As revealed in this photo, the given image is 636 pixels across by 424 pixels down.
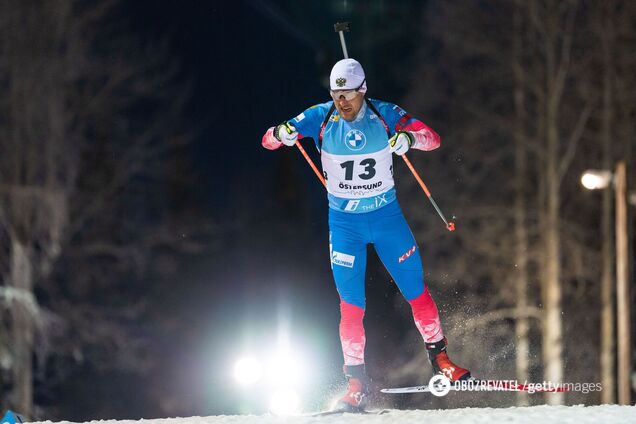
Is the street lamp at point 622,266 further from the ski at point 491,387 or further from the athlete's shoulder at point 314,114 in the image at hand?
the athlete's shoulder at point 314,114

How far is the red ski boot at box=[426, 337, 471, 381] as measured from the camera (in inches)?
279

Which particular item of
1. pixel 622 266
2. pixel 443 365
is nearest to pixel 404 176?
pixel 622 266

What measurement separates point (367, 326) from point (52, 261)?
230 inches

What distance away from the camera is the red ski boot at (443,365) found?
708cm

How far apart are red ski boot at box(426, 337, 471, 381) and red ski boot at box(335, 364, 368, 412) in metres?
0.56

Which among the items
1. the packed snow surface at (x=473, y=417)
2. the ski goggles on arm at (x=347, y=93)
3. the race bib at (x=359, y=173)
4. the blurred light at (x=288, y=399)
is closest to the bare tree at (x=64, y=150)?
the blurred light at (x=288, y=399)

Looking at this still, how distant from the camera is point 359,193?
6699 millimetres

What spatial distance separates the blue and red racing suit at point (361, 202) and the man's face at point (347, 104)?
1.8 inches

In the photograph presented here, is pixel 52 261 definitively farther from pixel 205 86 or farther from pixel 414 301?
pixel 414 301

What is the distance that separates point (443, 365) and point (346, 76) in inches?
94.1

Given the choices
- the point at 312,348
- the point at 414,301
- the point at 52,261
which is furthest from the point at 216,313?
the point at 414,301

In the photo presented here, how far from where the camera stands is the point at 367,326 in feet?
52.3

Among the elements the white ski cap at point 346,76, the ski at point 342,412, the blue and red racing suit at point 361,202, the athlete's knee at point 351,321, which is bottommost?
the ski at point 342,412

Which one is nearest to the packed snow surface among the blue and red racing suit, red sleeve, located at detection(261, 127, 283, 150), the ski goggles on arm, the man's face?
the blue and red racing suit
